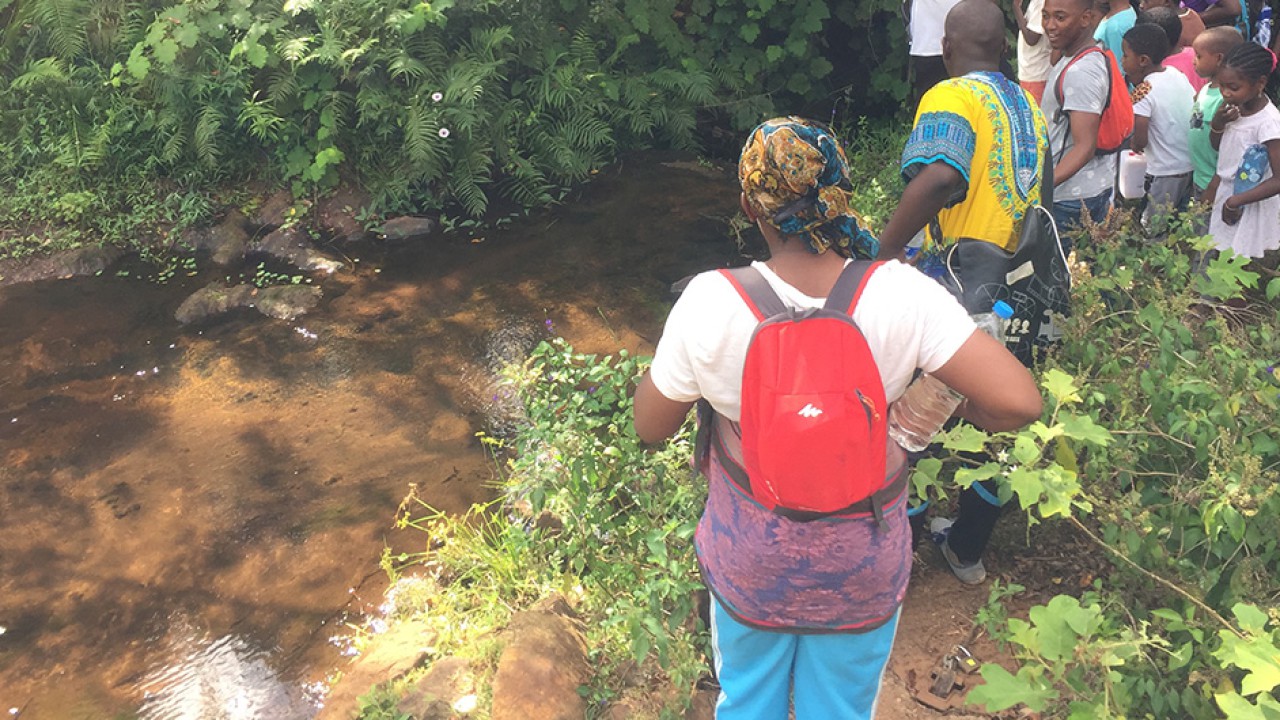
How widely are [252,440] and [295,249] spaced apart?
254 centimetres

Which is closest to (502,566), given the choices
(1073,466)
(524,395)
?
(524,395)

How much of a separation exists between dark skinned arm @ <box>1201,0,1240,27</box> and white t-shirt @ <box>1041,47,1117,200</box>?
9.30 ft

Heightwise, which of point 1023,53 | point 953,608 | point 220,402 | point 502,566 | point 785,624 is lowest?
point 220,402

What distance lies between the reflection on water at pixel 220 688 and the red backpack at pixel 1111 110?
12.8 feet

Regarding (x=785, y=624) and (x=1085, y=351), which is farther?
(x=1085, y=351)

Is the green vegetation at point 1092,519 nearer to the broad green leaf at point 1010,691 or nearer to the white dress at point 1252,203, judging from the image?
the broad green leaf at point 1010,691

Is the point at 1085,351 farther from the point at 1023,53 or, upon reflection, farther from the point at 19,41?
the point at 19,41

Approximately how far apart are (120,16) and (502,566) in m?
7.04

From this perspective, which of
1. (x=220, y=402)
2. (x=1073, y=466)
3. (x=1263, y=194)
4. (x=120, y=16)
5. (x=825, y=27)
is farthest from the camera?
(x=825, y=27)

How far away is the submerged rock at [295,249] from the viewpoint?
277 inches

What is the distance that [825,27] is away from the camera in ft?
28.8

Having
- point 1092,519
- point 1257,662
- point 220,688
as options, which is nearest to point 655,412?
point 1257,662

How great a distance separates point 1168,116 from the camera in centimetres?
472

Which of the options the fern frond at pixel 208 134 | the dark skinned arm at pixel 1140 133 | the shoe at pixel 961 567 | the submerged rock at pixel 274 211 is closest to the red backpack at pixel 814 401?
the shoe at pixel 961 567
